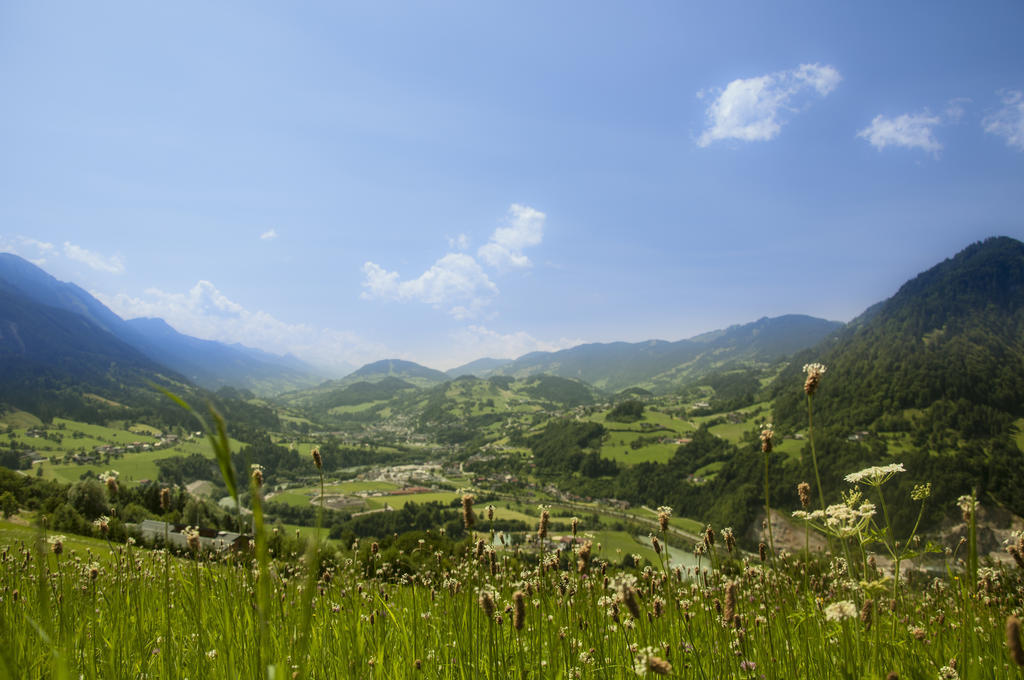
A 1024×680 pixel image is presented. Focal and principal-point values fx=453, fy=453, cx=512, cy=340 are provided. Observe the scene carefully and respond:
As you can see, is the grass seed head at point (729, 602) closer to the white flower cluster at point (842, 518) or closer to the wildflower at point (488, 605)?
the white flower cluster at point (842, 518)

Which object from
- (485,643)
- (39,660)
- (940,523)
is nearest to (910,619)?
(485,643)

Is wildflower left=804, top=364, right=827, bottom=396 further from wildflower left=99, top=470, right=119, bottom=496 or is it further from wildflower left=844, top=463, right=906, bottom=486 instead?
wildflower left=99, top=470, right=119, bottom=496

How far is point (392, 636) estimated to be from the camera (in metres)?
5.28

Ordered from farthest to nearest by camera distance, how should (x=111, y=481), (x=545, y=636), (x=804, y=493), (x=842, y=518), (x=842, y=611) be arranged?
(x=545, y=636), (x=111, y=481), (x=804, y=493), (x=842, y=518), (x=842, y=611)

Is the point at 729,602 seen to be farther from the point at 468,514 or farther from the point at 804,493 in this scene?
the point at 468,514

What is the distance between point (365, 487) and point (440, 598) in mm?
205645

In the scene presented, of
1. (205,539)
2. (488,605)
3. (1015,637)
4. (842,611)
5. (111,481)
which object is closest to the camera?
(1015,637)

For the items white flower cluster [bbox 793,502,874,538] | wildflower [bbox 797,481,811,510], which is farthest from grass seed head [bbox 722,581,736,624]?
wildflower [bbox 797,481,811,510]

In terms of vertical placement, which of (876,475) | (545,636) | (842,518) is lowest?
(545,636)

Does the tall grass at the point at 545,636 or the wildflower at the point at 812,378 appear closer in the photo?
the tall grass at the point at 545,636

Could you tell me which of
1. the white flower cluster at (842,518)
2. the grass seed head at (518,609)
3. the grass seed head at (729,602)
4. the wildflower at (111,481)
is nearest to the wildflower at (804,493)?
the white flower cluster at (842,518)

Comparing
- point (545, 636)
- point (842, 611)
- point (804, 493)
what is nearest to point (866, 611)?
point (842, 611)

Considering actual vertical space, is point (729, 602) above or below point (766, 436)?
below

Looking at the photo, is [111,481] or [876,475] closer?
[876,475]
